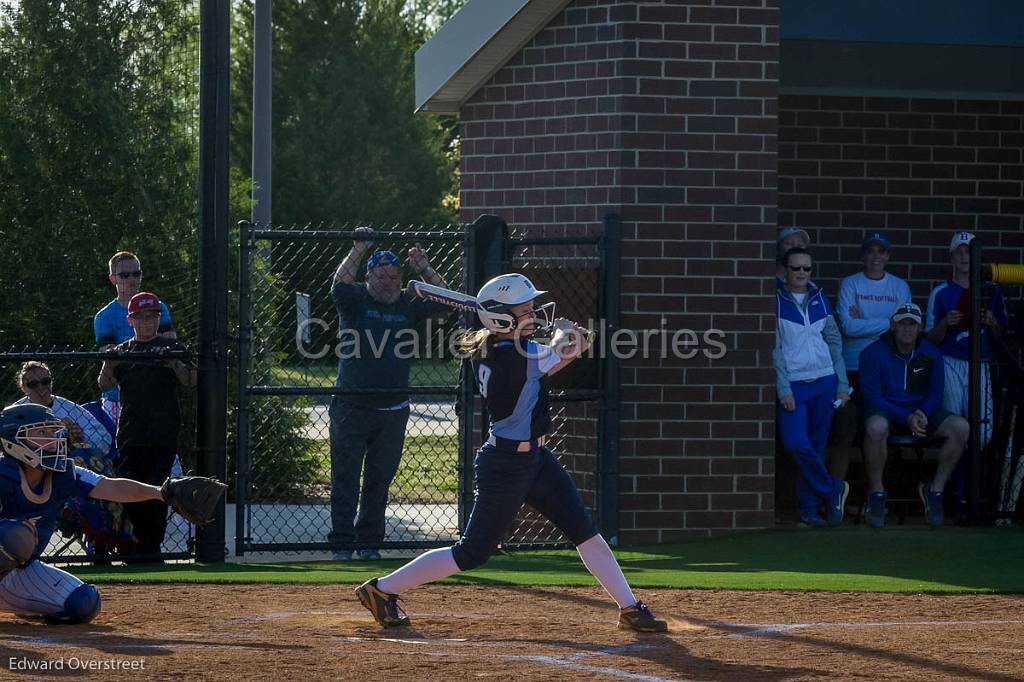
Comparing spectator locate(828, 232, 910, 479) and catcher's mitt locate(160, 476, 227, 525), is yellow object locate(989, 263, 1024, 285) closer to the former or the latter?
spectator locate(828, 232, 910, 479)

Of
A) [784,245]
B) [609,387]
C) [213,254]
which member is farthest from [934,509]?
[213,254]

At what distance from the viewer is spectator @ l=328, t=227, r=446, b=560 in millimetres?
9984

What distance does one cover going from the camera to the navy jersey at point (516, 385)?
732 cm

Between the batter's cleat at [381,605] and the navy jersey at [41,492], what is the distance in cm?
158

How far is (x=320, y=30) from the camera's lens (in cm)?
3838

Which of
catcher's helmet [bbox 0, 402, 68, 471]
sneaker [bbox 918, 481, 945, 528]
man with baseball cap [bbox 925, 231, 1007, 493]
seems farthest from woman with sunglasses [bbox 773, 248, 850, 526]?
catcher's helmet [bbox 0, 402, 68, 471]

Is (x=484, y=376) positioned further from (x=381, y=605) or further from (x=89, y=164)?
(x=89, y=164)

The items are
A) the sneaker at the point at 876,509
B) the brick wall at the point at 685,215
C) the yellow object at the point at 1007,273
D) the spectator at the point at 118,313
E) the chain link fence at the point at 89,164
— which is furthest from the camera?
the chain link fence at the point at 89,164

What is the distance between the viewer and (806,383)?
10.9m

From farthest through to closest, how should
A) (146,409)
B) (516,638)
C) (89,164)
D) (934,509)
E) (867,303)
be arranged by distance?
(89,164) → (867,303) → (934,509) → (146,409) → (516,638)

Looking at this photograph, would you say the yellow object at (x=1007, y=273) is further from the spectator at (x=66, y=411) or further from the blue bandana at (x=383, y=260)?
the spectator at (x=66, y=411)

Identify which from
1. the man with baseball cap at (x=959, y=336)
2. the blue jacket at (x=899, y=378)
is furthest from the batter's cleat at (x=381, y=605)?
the man with baseball cap at (x=959, y=336)

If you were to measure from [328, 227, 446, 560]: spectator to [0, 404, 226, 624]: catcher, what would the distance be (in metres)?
2.32

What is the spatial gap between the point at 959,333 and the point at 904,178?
1856 mm
